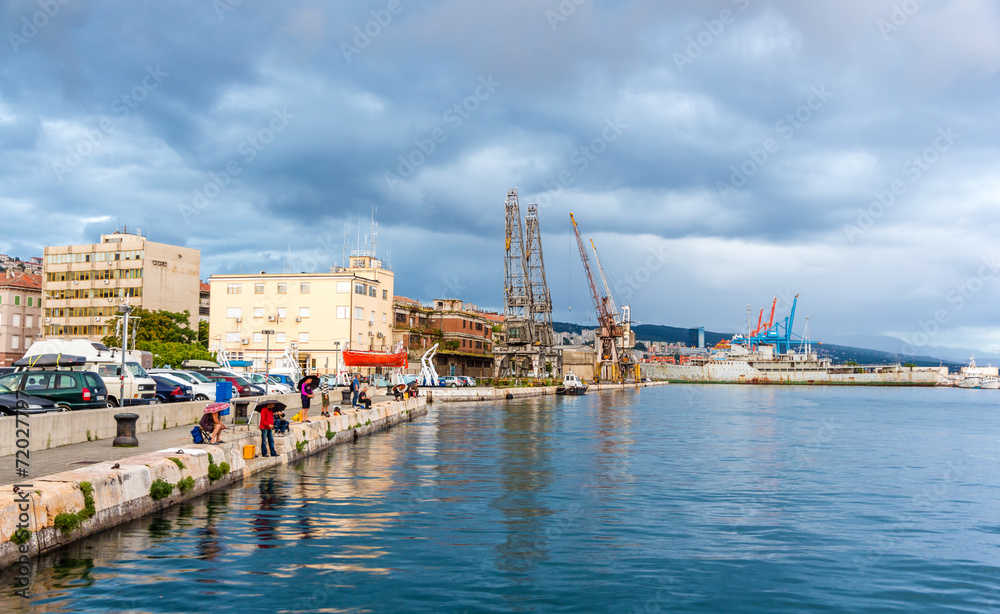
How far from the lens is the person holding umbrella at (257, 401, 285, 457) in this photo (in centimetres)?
2234

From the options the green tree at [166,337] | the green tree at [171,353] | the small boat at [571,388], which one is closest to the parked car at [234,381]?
the green tree at [166,337]

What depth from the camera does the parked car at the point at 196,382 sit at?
38.0 metres

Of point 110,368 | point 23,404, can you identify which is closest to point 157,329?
point 110,368

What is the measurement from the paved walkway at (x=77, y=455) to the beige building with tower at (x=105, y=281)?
7890cm

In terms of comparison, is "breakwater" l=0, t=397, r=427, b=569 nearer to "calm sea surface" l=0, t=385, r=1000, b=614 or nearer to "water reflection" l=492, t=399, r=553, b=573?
"calm sea surface" l=0, t=385, r=1000, b=614

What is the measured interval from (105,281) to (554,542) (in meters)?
96.3

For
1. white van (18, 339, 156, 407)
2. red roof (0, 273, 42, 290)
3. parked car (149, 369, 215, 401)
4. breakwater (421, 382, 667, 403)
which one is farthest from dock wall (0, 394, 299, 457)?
red roof (0, 273, 42, 290)

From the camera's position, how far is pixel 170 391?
35.9 metres

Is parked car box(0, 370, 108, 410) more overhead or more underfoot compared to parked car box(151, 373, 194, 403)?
more overhead

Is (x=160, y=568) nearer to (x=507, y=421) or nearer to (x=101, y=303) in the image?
(x=507, y=421)

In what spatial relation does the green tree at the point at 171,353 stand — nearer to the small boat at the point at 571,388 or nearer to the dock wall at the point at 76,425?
the dock wall at the point at 76,425

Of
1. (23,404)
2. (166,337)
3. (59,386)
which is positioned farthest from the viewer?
(166,337)

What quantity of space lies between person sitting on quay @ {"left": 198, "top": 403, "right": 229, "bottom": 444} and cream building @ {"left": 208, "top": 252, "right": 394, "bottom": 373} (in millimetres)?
70055

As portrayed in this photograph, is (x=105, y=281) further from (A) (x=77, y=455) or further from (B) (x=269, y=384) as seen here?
(A) (x=77, y=455)
